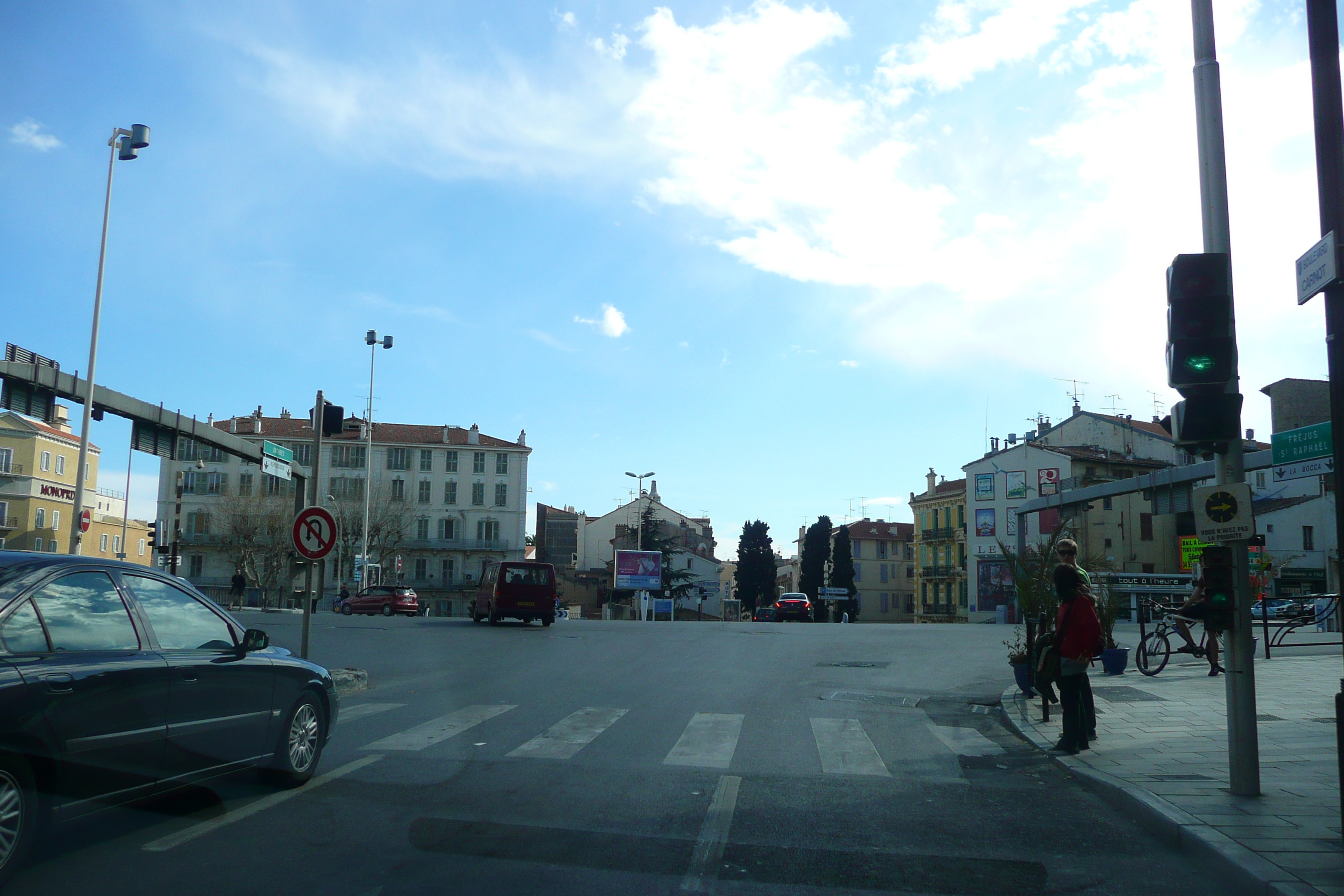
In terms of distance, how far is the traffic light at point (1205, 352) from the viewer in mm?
7027

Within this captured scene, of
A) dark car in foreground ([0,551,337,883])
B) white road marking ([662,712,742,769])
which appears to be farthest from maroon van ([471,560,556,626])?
dark car in foreground ([0,551,337,883])

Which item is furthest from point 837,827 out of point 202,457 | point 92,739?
point 202,457

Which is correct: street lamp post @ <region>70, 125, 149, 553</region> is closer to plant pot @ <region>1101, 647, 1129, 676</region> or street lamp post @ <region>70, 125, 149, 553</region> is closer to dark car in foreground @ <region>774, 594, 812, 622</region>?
plant pot @ <region>1101, 647, 1129, 676</region>

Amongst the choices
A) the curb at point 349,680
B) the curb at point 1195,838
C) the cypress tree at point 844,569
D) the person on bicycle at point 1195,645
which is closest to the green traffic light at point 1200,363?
the curb at point 1195,838

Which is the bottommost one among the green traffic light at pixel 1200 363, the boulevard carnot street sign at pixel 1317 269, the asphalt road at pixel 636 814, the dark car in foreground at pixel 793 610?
the dark car in foreground at pixel 793 610

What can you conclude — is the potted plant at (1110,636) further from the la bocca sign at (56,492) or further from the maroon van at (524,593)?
the la bocca sign at (56,492)

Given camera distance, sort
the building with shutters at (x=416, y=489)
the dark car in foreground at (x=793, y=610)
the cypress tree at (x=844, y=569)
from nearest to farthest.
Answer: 1. the dark car in foreground at (x=793, y=610)
2. the building with shutters at (x=416, y=489)
3. the cypress tree at (x=844, y=569)

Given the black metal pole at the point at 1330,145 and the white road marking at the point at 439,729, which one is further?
the white road marking at the point at 439,729

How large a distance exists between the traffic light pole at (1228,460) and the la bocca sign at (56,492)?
189 feet

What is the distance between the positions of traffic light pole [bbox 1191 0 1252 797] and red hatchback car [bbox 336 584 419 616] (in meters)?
45.7

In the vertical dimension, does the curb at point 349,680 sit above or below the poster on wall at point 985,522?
below

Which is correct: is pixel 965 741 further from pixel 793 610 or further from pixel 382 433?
pixel 382 433

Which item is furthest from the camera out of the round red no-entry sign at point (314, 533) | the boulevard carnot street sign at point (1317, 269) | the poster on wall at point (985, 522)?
the poster on wall at point (985, 522)

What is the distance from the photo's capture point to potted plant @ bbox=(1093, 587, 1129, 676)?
1498cm
